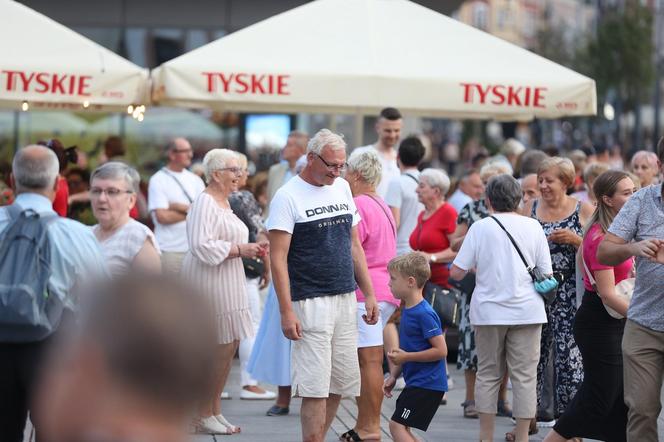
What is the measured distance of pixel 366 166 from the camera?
27.5 feet

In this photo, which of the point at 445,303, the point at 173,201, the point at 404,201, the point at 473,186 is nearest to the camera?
the point at 445,303

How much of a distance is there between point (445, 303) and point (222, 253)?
1.99 meters

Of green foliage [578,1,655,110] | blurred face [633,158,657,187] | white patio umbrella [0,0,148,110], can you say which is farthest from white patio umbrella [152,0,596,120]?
green foliage [578,1,655,110]

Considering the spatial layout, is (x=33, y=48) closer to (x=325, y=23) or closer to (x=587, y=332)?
(x=325, y=23)

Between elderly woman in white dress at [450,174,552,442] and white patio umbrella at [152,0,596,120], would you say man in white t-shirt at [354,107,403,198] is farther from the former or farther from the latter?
elderly woman in white dress at [450,174,552,442]

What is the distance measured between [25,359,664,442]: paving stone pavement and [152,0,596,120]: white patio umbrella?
2503 millimetres

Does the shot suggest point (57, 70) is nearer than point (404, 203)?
Yes

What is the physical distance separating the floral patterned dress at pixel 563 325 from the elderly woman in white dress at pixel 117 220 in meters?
3.10

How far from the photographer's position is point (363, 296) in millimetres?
7957

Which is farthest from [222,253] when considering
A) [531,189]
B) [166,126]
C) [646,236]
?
[166,126]

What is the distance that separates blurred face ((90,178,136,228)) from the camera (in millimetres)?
6113

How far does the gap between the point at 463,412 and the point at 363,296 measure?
182 cm

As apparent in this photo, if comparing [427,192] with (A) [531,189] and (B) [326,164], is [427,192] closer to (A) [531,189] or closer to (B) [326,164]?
(A) [531,189]

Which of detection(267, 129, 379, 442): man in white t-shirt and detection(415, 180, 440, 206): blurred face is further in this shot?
detection(415, 180, 440, 206): blurred face
